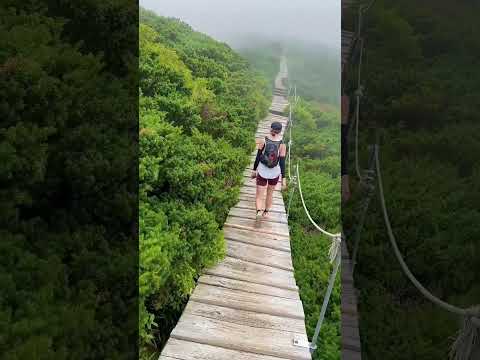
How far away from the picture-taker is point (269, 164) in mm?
2256

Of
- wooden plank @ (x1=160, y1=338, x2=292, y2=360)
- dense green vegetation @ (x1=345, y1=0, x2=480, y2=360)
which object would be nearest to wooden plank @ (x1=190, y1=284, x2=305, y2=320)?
wooden plank @ (x1=160, y1=338, x2=292, y2=360)

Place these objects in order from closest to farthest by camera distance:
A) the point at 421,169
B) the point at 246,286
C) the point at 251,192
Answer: the point at 421,169
the point at 246,286
the point at 251,192

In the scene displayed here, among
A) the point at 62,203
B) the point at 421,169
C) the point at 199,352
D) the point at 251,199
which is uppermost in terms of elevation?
the point at 421,169

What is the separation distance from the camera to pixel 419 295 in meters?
1.38

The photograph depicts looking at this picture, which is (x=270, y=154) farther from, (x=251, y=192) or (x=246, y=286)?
(x=246, y=286)

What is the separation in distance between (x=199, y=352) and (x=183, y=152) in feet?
2.59

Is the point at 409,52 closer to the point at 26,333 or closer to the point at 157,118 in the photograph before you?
the point at 157,118

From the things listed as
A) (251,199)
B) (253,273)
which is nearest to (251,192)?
(251,199)

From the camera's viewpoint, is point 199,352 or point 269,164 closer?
point 199,352

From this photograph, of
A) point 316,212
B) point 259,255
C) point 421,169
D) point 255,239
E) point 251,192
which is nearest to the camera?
point 421,169

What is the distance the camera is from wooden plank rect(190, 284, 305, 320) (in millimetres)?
1840

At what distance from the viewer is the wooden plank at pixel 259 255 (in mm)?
2096

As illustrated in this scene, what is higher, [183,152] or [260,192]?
[183,152]

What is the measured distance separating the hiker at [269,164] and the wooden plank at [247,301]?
0.52 metres
